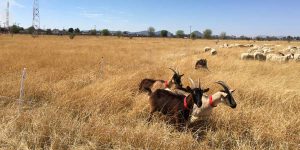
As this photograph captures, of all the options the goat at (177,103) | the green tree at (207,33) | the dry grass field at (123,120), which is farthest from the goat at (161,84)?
the green tree at (207,33)

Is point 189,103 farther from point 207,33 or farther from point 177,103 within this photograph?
point 207,33

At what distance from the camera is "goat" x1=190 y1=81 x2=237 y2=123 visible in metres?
6.73

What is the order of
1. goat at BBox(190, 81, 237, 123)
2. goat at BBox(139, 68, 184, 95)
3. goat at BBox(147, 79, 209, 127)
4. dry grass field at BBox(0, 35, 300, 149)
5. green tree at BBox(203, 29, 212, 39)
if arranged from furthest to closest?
green tree at BBox(203, 29, 212, 39) → goat at BBox(139, 68, 184, 95) → goat at BBox(190, 81, 237, 123) → goat at BBox(147, 79, 209, 127) → dry grass field at BBox(0, 35, 300, 149)

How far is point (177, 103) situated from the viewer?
7.13 meters

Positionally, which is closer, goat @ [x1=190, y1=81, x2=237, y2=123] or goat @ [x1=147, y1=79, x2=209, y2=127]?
goat @ [x1=147, y1=79, x2=209, y2=127]

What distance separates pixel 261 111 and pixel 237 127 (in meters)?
1.11

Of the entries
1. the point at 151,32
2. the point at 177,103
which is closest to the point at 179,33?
the point at 151,32

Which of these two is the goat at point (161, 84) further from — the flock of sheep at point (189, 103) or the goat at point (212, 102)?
the goat at point (212, 102)

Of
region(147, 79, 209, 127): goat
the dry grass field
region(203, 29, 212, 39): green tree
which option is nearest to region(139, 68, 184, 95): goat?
the dry grass field

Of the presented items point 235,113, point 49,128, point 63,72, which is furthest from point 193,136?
point 63,72

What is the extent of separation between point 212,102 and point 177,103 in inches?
29.6

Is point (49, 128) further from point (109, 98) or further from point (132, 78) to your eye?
point (132, 78)

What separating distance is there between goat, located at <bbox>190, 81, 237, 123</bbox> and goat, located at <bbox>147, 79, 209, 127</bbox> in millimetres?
130

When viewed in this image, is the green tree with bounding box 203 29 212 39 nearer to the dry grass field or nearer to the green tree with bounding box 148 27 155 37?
the green tree with bounding box 148 27 155 37
